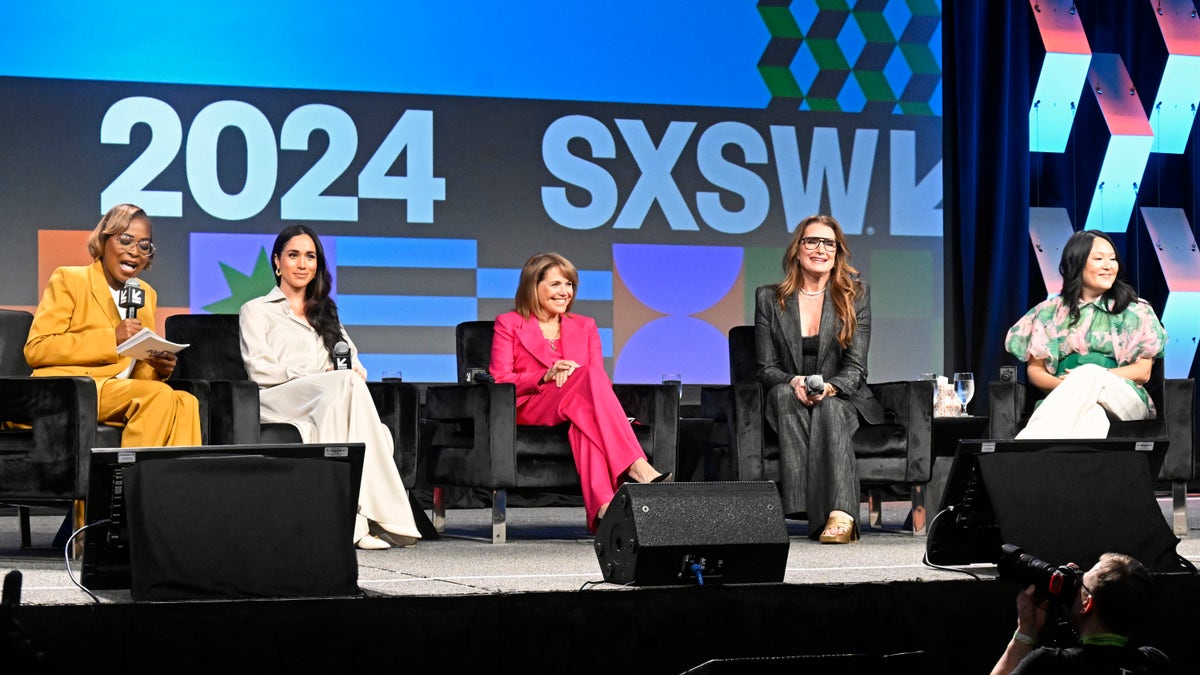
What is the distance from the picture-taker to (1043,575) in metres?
2.46

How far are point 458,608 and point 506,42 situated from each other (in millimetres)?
4205

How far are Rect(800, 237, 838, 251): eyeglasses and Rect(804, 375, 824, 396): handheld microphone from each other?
0.54 meters

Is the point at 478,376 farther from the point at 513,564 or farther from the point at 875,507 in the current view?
the point at 875,507

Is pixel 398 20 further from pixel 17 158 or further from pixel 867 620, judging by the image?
pixel 867 620

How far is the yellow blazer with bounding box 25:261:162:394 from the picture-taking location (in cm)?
441

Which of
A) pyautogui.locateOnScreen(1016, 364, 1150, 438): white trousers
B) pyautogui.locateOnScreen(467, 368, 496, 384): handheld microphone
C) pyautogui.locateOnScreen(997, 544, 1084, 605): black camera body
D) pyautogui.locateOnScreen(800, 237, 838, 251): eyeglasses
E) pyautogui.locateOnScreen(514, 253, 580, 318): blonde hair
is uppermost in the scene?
pyautogui.locateOnScreen(800, 237, 838, 251): eyeglasses

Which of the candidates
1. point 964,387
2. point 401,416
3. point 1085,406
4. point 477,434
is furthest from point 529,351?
point 1085,406

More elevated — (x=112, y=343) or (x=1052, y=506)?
(x=112, y=343)

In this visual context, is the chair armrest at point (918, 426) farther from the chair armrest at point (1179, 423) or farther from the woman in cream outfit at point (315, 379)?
the woman in cream outfit at point (315, 379)

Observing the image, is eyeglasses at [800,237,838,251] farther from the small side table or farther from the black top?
the black top

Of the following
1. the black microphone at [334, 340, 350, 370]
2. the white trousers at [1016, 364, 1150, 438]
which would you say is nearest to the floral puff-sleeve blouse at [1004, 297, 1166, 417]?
the white trousers at [1016, 364, 1150, 438]

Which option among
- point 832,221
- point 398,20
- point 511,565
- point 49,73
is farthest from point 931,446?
point 49,73

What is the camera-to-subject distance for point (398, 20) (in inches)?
258

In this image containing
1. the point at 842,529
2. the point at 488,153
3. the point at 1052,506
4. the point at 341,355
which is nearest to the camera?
the point at 1052,506
